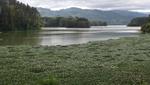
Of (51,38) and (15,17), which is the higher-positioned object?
(15,17)

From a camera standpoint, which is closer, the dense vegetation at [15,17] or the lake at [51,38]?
the lake at [51,38]

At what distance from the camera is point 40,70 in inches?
1040

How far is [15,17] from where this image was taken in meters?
179

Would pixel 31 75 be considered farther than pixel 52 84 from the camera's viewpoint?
Yes

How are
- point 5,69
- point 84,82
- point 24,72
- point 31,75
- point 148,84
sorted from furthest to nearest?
point 5,69 → point 24,72 → point 31,75 → point 84,82 → point 148,84

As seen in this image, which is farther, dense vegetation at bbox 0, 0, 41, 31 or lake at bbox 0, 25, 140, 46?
dense vegetation at bbox 0, 0, 41, 31

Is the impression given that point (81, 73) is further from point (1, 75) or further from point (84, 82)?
point (1, 75)

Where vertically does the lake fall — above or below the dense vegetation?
below

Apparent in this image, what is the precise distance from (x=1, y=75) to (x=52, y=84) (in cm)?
710

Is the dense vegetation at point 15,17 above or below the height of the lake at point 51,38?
above

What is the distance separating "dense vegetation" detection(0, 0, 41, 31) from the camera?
167250mm

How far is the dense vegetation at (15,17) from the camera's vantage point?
16725 centimetres

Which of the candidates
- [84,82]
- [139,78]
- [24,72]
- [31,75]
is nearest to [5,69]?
[24,72]

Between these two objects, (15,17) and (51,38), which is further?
(15,17)
